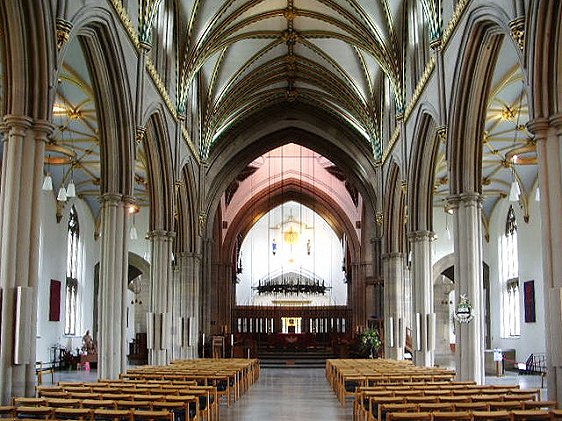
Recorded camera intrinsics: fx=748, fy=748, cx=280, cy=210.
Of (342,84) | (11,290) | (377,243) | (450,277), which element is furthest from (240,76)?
(11,290)

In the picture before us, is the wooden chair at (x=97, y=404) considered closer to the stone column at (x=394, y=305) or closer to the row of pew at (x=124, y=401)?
the row of pew at (x=124, y=401)

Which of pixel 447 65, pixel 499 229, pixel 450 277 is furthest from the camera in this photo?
pixel 450 277

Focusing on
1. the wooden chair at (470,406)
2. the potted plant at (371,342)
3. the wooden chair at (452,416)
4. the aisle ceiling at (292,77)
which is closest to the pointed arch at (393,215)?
the aisle ceiling at (292,77)

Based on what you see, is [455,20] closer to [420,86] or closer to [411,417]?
[420,86]

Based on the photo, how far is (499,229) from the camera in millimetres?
38094

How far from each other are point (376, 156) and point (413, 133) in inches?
337

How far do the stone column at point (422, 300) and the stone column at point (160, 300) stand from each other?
26.7ft

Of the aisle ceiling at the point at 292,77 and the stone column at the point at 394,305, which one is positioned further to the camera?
the stone column at the point at 394,305

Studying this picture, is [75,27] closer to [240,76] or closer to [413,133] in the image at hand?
[413,133]

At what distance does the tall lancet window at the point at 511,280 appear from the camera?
1417 inches

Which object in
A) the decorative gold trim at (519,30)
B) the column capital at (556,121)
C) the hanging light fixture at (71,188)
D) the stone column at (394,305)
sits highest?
the decorative gold trim at (519,30)

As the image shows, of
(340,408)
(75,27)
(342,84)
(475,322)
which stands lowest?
(340,408)

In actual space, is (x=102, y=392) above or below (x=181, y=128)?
below

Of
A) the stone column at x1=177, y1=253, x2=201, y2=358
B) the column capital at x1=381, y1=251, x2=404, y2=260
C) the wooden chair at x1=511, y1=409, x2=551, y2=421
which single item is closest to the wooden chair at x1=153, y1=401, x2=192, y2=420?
the wooden chair at x1=511, y1=409, x2=551, y2=421
